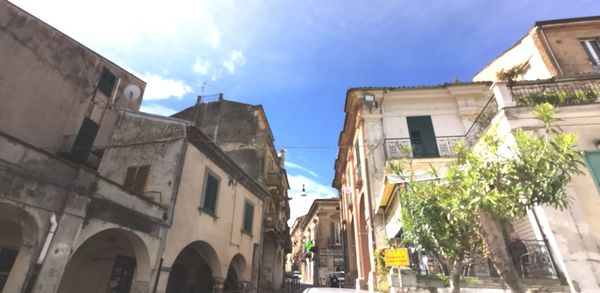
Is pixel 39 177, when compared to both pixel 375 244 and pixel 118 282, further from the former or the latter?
pixel 375 244

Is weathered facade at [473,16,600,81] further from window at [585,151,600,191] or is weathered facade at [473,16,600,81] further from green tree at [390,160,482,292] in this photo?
green tree at [390,160,482,292]

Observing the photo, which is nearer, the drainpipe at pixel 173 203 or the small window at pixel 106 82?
the drainpipe at pixel 173 203

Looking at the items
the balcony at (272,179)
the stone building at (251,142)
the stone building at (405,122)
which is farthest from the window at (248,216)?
the stone building at (405,122)

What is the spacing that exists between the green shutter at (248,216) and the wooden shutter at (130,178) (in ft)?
19.2

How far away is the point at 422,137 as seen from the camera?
1352 cm

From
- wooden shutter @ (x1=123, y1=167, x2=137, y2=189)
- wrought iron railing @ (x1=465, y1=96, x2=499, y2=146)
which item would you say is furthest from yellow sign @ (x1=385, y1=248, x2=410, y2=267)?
wooden shutter @ (x1=123, y1=167, x2=137, y2=189)

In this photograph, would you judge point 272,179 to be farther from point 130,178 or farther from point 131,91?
point 130,178

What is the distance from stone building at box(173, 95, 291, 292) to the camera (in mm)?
19906

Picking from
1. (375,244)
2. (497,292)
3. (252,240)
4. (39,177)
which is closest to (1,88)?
(39,177)

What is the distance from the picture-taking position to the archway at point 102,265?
9530mm

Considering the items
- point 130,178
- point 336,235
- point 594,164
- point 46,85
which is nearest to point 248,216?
point 130,178

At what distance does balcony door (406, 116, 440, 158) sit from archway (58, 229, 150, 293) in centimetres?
1172

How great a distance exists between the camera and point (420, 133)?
13.6 meters

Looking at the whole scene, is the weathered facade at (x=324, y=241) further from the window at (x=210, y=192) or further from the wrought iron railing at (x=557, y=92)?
the wrought iron railing at (x=557, y=92)
